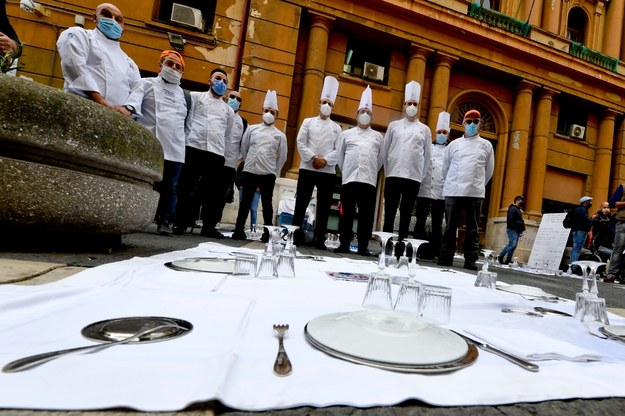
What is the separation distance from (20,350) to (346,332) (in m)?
0.68

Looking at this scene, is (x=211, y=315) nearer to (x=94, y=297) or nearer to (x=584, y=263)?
(x=94, y=297)

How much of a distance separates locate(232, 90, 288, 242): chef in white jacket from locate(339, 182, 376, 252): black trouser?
0.99 m

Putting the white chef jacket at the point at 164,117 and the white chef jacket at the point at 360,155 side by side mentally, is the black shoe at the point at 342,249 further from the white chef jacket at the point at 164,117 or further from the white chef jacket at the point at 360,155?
the white chef jacket at the point at 164,117

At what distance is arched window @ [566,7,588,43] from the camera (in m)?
13.6

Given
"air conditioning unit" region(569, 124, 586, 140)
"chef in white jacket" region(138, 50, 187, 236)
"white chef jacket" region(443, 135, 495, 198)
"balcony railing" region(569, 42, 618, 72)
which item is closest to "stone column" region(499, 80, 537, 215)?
"air conditioning unit" region(569, 124, 586, 140)

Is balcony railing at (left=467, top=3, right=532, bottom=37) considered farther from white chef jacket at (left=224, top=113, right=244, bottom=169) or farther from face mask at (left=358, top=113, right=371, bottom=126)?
white chef jacket at (left=224, top=113, right=244, bottom=169)

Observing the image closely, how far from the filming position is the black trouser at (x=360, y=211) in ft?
13.9

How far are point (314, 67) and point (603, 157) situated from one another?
1137 centimetres

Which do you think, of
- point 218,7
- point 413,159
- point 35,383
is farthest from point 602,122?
point 35,383

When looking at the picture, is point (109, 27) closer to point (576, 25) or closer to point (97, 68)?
point (97, 68)

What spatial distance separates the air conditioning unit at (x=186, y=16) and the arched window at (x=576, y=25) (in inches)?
564

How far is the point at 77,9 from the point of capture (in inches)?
318

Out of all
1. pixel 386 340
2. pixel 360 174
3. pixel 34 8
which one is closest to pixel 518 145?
pixel 360 174

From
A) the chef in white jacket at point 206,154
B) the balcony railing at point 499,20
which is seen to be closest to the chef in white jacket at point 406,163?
the chef in white jacket at point 206,154
